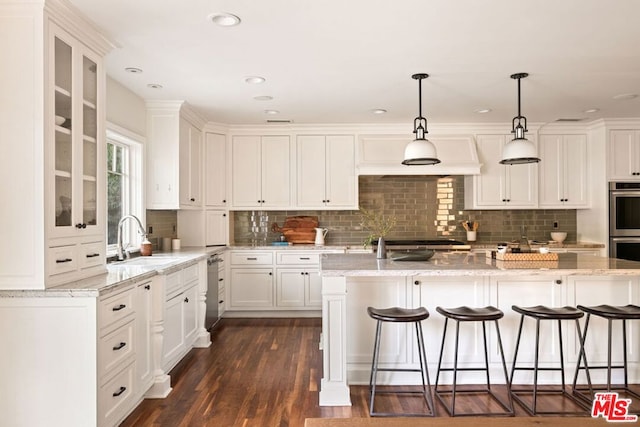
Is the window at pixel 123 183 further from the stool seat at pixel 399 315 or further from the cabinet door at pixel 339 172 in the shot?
the stool seat at pixel 399 315

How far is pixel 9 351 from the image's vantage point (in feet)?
7.48

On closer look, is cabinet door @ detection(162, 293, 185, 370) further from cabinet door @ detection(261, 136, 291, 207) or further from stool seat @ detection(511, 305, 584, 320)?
stool seat @ detection(511, 305, 584, 320)

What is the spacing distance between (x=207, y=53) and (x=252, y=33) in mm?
524

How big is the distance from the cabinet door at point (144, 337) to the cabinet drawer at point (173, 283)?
0.90 ft

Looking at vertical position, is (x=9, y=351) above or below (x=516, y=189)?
below

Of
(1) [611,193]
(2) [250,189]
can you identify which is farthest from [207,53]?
(1) [611,193]

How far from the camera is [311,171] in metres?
5.68

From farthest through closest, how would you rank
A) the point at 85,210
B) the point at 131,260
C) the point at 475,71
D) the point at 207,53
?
the point at 131,260 → the point at 475,71 → the point at 207,53 → the point at 85,210

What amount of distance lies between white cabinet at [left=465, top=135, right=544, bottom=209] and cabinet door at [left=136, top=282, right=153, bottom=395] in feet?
13.9

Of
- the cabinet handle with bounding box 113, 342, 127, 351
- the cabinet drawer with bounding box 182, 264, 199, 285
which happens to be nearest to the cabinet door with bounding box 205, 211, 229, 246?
the cabinet drawer with bounding box 182, 264, 199, 285

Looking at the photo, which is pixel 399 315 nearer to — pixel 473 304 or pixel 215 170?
pixel 473 304

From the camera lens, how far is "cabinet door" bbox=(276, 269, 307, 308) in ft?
17.8

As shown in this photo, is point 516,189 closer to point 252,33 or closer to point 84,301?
point 252,33

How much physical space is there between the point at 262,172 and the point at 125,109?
2.03 metres
